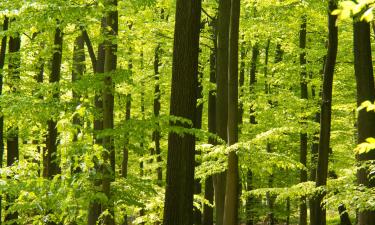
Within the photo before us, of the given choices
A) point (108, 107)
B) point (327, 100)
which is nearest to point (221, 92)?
point (327, 100)

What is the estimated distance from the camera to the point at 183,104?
730cm

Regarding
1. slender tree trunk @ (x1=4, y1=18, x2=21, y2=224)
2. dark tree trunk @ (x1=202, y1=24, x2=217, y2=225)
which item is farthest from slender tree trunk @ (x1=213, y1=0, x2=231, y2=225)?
slender tree trunk @ (x1=4, y1=18, x2=21, y2=224)

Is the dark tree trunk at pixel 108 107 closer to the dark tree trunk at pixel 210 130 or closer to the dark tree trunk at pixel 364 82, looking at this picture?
the dark tree trunk at pixel 364 82

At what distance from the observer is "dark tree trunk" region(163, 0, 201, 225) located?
7148 millimetres

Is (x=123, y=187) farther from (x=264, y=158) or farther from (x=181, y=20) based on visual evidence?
(x=264, y=158)

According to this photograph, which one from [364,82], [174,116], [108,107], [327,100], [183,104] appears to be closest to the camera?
[174,116]

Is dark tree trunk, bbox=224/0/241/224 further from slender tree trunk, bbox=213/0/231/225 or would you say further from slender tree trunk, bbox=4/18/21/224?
slender tree trunk, bbox=4/18/21/224

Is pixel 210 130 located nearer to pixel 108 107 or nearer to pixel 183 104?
pixel 108 107

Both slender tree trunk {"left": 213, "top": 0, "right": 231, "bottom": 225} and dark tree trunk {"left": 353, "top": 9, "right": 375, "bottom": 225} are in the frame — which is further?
slender tree trunk {"left": 213, "top": 0, "right": 231, "bottom": 225}

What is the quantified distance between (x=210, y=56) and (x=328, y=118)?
880 cm

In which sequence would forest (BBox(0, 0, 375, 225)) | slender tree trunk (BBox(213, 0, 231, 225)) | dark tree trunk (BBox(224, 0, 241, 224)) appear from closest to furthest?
1. forest (BBox(0, 0, 375, 225))
2. dark tree trunk (BBox(224, 0, 241, 224))
3. slender tree trunk (BBox(213, 0, 231, 225))

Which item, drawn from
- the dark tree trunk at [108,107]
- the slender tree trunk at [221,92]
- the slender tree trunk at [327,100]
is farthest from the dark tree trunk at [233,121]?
the dark tree trunk at [108,107]

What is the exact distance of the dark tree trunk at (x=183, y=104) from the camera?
7148 millimetres

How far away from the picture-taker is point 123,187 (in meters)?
8.00
